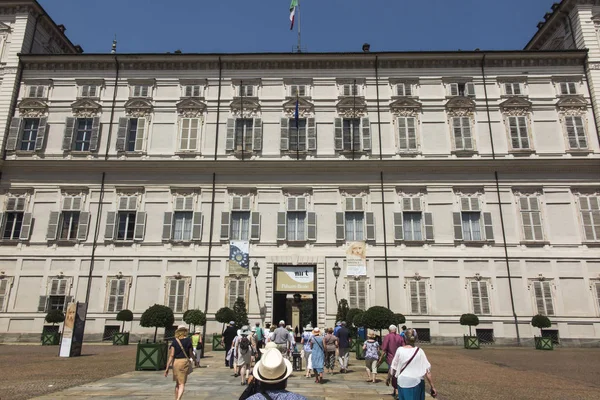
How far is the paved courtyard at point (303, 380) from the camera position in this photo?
36.7 ft

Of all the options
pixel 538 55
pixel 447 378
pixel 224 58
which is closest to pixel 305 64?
pixel 224 58

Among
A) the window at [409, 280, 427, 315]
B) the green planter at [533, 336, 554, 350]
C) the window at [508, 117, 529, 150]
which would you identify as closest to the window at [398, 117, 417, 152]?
the window at [508, 117, 529, 150]

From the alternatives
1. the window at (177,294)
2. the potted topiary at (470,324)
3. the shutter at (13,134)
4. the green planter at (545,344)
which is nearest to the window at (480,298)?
the potted topiary at (470,324)

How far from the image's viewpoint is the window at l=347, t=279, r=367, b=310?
26047mm

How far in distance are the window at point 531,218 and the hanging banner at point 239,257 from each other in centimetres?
1692

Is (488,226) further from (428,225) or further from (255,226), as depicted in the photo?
(255,226)

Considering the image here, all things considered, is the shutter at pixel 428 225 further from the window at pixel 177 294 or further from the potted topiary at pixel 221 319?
the window at pixel 177 294

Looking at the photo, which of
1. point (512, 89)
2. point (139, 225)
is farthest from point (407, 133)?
point (139, 225)

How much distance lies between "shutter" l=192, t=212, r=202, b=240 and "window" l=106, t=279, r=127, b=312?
4.97m

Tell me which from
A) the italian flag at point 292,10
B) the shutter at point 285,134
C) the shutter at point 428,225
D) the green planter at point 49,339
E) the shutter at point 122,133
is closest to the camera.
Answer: the green planter at point 49,339

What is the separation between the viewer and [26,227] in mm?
27672

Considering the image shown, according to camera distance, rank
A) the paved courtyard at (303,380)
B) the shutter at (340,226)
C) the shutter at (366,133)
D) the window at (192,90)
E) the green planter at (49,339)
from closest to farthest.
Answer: the paved courtyard at (303,380) → the green planter at (49,339) → the shutter at (340,226) → the shutter at (366,133) → the window at (192,90)

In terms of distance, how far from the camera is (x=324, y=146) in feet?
95.4

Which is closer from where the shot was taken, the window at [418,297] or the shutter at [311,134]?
the window at [418,297]
